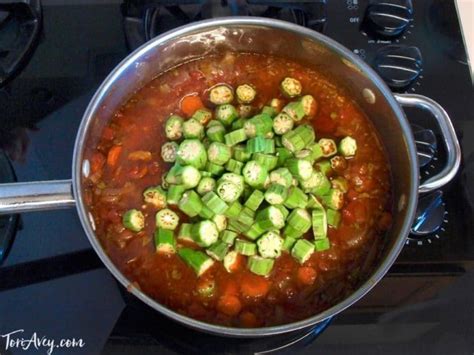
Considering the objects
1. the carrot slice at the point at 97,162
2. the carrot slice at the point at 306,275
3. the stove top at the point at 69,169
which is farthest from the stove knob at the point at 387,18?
the carrot slice at the point at 97,162

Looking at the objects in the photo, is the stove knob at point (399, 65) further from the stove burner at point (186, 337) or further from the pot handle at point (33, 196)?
the pot handle at point (33, 196)

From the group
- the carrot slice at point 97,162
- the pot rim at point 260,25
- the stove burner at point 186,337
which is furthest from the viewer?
the carrot slice at point 97,162

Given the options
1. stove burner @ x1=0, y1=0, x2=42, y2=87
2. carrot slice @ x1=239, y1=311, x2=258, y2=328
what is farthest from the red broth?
stove burner @ x1=0, y1=0, x2=42, y2=87

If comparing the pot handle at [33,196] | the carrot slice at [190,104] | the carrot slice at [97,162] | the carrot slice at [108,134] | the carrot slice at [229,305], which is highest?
the pot handle at [33,196]

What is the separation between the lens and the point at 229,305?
1343 millimetres

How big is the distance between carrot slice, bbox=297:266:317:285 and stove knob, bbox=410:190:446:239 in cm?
24

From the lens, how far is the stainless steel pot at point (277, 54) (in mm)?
1208

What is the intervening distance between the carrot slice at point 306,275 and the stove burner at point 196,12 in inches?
24.7

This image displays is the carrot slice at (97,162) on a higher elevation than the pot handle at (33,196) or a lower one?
lower

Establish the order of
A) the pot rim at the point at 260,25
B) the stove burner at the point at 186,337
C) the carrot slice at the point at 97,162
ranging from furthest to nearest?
the carrot slice at the point at 97,162 < the stove burner at the point at 186,337 < the pot rim at the point at 260,25

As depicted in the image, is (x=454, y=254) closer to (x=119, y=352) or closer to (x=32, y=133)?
(x=119, y=352)

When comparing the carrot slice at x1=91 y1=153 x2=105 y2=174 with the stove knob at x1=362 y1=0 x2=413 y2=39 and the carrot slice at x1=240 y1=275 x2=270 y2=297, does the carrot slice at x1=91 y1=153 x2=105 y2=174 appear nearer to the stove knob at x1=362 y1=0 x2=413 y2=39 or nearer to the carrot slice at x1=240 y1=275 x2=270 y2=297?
the carrot slice at x1=240 y1=275 x2=270 y2=297

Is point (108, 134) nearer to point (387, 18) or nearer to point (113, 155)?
point (113, 155)

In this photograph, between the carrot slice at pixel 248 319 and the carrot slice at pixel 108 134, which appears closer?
the carrot slice at pixel 248 319
